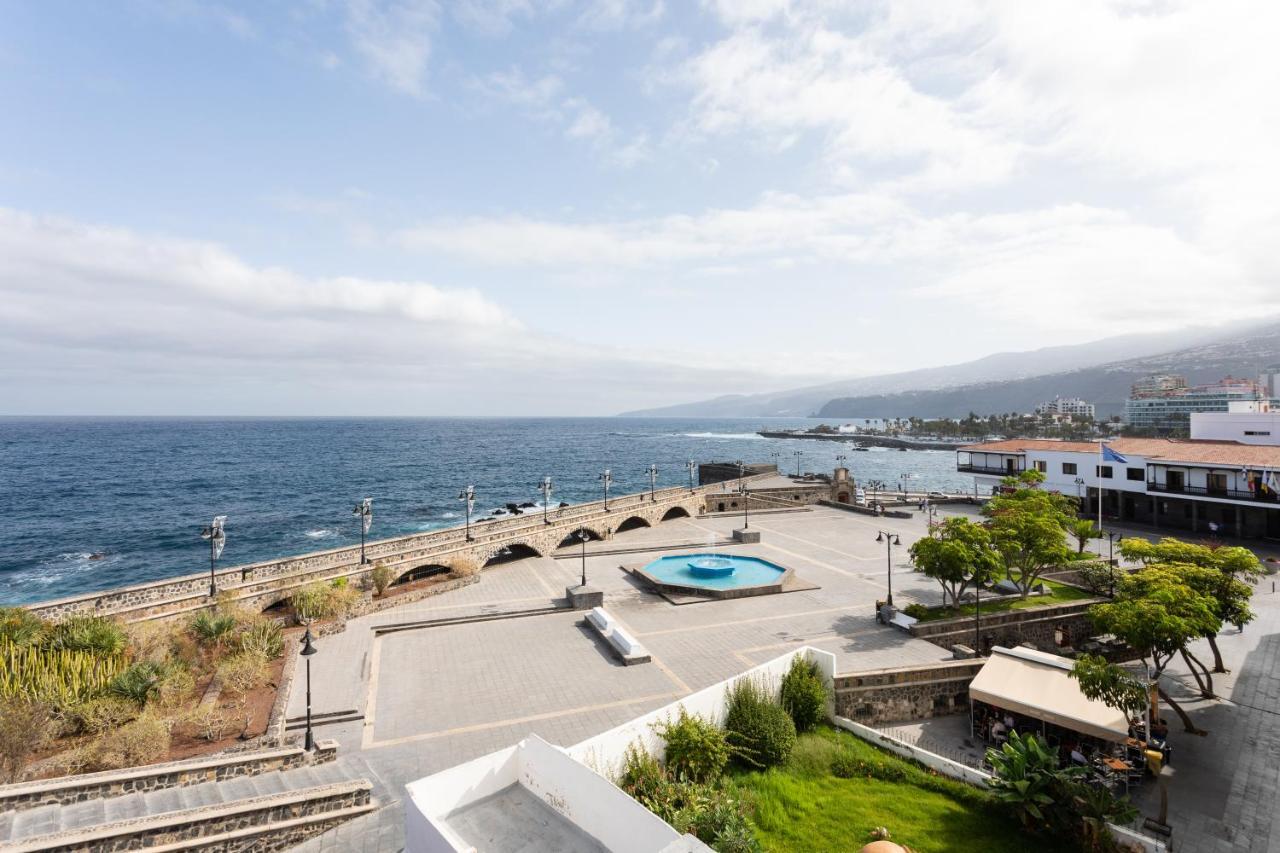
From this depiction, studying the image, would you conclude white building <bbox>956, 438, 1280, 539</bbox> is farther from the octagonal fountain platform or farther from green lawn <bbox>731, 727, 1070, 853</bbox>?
green lawn <bbox>731, 727, 1070, 853</bbox>

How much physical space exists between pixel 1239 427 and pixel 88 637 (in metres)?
71.5

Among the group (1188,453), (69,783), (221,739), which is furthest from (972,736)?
(1188,453)

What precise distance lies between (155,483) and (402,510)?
43757mm

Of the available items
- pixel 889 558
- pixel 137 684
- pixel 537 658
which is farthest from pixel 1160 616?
pixel 137 684

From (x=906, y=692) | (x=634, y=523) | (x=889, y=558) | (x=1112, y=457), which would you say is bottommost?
(x=906, y=692)

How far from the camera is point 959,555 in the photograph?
23.9m

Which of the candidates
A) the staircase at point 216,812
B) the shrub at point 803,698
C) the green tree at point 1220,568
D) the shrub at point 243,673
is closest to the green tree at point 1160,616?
the green tree at point 1220,568

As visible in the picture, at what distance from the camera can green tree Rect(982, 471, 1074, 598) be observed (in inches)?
1016

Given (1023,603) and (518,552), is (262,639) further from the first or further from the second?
(1023,603)

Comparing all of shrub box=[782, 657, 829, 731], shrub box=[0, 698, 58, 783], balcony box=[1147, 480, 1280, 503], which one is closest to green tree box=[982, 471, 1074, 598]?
shrub box=[782, 657, 829, 731]

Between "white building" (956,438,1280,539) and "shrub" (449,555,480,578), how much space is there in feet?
128

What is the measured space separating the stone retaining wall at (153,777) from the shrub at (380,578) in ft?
46.2

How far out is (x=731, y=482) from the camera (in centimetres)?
6128

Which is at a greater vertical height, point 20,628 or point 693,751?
point 20,628
